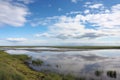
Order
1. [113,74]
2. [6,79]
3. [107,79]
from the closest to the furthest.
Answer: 1. [6,79]
2. [107,79]
3. [113,74]

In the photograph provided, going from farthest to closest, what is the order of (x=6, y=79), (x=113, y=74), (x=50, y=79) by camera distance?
(x=113, y=74) → (x=50, y=79) → (x=6, y=79)

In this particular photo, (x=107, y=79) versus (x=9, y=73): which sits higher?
(x=9, y=73)

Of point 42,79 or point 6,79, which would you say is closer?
point 6,79

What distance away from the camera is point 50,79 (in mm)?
15336

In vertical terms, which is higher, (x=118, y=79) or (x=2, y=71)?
(x=2, y=71)

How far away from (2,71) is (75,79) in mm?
8148

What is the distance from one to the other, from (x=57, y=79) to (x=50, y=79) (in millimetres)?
759

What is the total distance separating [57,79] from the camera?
15703 mm

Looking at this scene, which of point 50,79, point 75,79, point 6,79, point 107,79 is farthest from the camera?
point 107,79

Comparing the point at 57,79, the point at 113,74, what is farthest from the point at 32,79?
the point at 113,74

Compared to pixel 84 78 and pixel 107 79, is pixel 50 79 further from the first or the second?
pixel 107 79

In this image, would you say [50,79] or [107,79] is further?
[107,79]

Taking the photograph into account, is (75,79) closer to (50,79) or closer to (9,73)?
(50,79)

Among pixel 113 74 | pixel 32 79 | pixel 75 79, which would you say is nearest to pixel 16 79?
pixel 32 79
